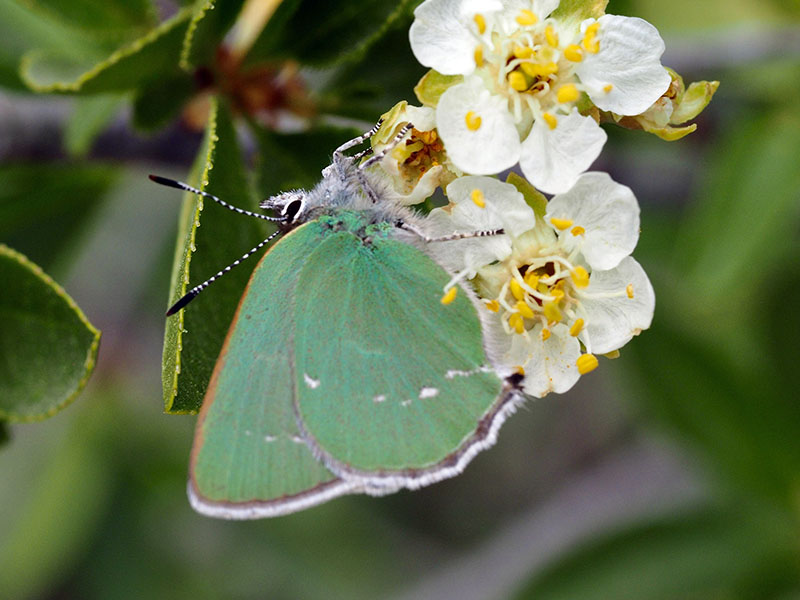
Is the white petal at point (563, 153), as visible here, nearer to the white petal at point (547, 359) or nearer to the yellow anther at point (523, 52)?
the yellow anther at point (523, 52)

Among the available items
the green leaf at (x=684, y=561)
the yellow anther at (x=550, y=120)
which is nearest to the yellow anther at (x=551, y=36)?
the yellow anther at (x=550, y=120)

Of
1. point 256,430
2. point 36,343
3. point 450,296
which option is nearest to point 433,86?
point 450,296

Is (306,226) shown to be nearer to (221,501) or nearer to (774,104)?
(221,501)

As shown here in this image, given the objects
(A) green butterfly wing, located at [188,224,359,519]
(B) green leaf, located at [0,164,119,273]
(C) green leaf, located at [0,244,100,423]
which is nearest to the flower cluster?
(A) green butterfly wing, located at [188,224,359,519]

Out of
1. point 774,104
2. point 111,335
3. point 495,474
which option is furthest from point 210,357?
point 495,474

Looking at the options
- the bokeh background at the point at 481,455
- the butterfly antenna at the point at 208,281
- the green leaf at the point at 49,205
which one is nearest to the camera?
the butterfly antenna at the point at 208,281

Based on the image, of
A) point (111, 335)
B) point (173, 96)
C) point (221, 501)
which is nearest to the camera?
point (221, 501)

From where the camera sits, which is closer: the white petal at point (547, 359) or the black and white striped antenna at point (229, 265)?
the black and white striped antenna at point (229, 265)
